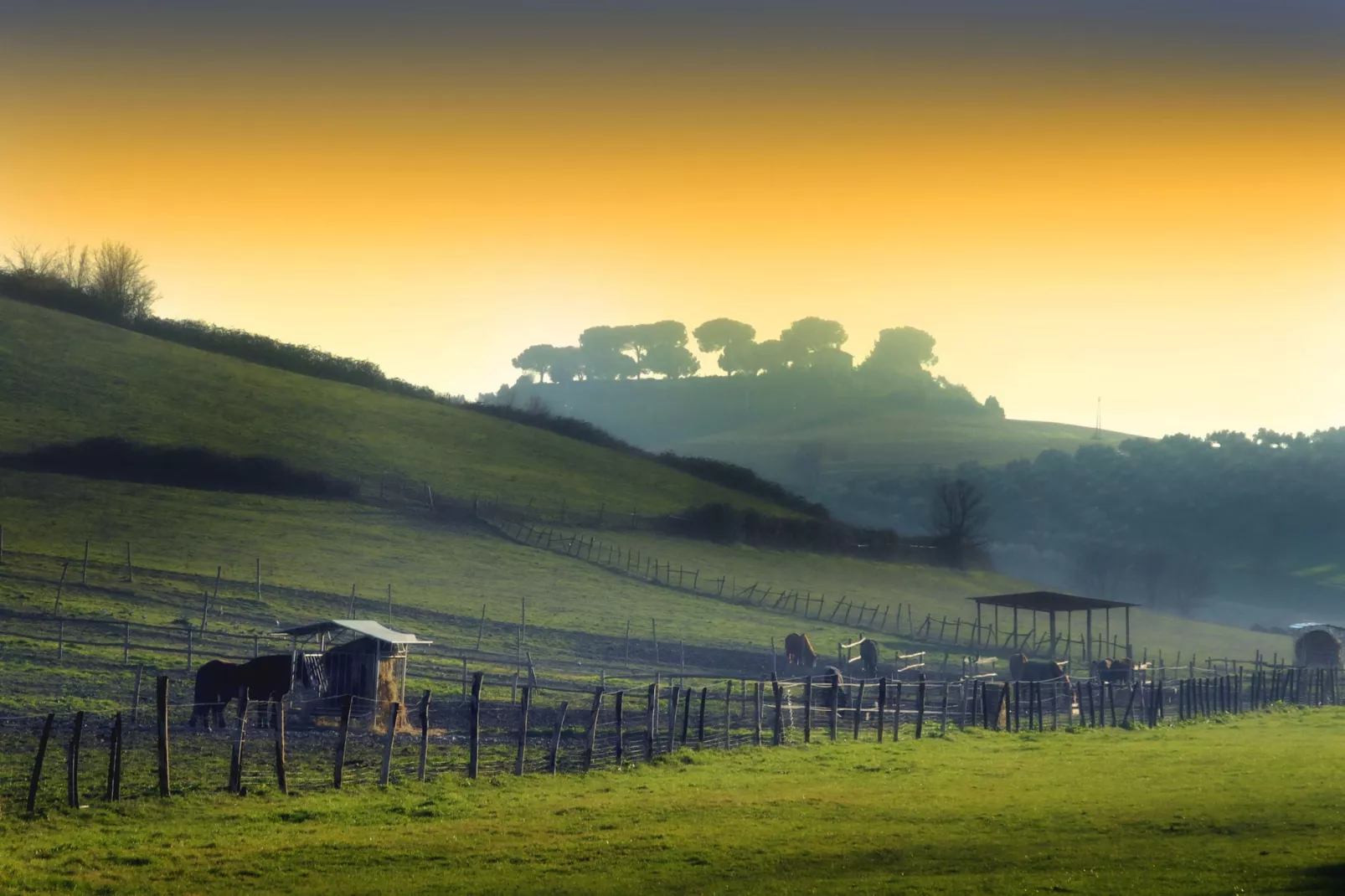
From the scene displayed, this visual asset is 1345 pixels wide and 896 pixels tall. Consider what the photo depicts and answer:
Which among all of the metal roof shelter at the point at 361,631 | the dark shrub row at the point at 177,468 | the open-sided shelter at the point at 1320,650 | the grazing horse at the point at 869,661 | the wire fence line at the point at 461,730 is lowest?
the wire fence line at the point at 461,730

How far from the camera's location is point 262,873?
17.2m

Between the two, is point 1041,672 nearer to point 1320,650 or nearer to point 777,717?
point 777,717

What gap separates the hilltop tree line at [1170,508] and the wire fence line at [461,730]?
8635 cm

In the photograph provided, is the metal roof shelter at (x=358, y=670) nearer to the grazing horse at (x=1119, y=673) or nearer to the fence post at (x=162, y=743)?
the fence post at (x=162, y=743)

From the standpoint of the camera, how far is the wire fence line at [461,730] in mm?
23375

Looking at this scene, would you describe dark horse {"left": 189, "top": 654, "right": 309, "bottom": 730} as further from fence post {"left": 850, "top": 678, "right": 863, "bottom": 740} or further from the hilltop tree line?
the hilltop tree line

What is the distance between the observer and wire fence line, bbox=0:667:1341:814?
23.4 meters

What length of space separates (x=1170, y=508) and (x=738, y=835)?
142485mm

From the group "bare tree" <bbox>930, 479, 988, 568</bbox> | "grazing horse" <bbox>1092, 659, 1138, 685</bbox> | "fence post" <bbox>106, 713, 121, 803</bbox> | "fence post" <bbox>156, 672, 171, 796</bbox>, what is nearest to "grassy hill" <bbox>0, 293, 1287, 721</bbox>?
"bare tree" <bbox>930, 479, 988, 568</bbox>

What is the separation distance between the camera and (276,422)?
90.4 meters

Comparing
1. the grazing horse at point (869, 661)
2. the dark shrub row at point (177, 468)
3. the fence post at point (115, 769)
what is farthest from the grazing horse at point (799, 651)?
the fence post at point (115, 769)

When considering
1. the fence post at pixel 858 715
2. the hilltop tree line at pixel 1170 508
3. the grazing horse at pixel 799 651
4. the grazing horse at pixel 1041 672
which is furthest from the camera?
the hilltop tree line at pixel 1170 508

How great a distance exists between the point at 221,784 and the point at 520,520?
6080 cm

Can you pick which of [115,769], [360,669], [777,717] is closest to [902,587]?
[777,717]
